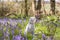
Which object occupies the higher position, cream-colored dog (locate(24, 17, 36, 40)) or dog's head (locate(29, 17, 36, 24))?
dog's head (locate(29, 17, 36, 24))

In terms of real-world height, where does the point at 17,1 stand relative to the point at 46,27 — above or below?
above

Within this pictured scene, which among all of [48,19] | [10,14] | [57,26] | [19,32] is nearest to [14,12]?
[10,14]

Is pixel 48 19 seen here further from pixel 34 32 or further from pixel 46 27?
pixel 34 32

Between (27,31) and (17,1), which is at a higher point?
(17,1)

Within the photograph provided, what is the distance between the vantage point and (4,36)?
1.79 metres

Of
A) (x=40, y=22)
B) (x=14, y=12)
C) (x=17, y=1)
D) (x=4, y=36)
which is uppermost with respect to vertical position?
(x=17, y=1)

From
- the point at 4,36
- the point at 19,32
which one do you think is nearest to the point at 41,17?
the point at 19,32

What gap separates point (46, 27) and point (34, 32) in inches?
6.2

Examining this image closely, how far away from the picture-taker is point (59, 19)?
173 centimetres

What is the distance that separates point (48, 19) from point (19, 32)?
387mm

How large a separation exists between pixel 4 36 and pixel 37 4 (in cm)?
56

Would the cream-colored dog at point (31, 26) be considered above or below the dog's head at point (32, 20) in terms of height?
below

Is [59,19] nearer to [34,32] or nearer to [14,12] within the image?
[34,32]

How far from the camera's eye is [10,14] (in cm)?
179
